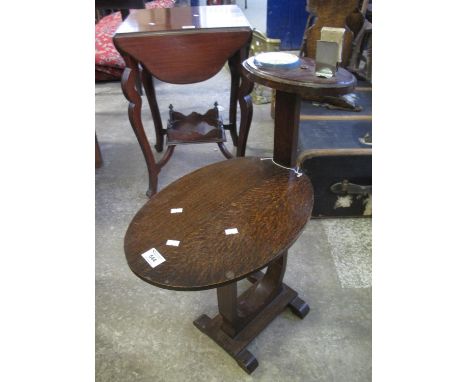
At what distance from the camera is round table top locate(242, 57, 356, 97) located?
2.80 ft

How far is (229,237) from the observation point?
0.87 m

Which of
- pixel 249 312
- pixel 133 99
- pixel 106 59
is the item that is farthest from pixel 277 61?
pixel 106 59

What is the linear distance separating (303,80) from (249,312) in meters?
Answer: 0.77

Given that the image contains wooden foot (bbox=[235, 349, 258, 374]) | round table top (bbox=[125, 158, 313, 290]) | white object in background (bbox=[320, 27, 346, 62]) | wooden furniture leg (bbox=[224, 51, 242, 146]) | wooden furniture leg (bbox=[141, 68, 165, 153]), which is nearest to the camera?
round table top (bbox=[125, 158, 313, 290])

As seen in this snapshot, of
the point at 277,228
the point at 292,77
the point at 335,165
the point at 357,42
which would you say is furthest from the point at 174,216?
the point at 357,42

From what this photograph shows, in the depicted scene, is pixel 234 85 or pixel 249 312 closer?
pixel 249 312

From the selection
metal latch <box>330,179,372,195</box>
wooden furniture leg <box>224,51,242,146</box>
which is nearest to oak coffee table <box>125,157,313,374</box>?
metal latch <box>330,179,372,195</box>

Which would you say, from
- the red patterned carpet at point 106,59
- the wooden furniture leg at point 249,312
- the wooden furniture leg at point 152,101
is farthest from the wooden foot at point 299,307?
the red patterned carpet at point 106,59

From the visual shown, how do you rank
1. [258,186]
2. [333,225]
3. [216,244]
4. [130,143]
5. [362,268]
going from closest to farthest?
[216,244]
[258,186]
[362,268]
[333,225]
[130,143]

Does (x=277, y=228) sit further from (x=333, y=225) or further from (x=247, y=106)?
(x=247, y=106)

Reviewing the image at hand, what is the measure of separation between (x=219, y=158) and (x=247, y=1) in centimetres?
595

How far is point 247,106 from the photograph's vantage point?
1.85 metres

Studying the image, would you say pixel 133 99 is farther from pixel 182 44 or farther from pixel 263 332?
pixel 263 332

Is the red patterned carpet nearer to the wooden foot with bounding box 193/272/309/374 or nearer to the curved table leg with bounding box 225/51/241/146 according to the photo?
the curved table leg with bounding box 225/51/241/146
